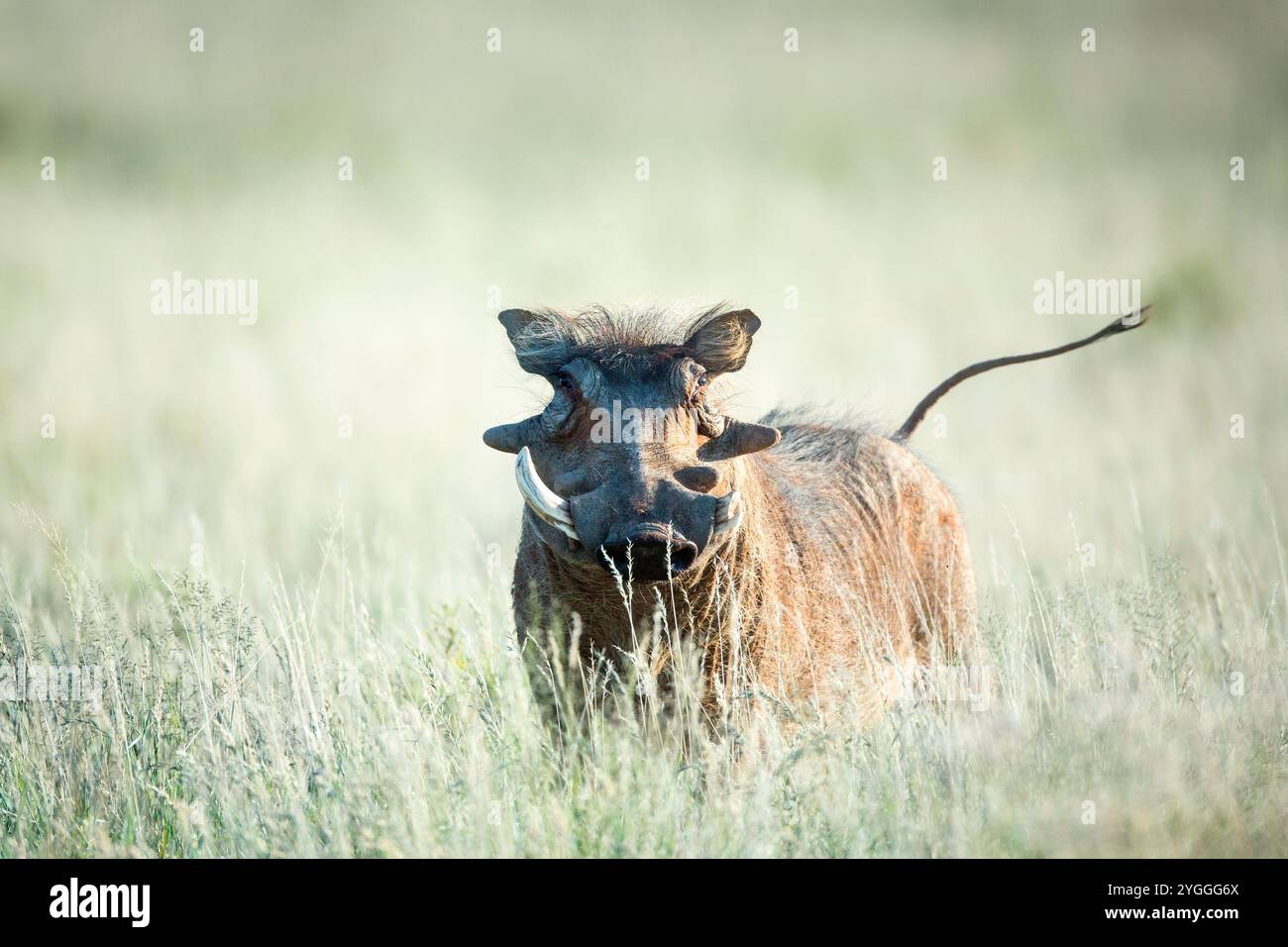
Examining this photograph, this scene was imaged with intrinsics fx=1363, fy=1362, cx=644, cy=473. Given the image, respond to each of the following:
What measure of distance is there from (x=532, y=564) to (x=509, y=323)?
94cm

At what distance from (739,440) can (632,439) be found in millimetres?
457

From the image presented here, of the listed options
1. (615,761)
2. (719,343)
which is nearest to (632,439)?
(719,343)

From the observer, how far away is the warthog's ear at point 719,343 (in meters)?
5.09

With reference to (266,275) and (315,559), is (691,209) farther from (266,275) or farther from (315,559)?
(315,559)

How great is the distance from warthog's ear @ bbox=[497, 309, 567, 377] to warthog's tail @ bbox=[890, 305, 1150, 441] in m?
2.18

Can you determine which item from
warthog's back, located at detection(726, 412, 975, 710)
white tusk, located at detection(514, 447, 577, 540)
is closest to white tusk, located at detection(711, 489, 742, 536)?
Answer: white tusk, located at detection(514, 447, 577, 540)

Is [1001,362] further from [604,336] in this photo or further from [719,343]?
[604,336]

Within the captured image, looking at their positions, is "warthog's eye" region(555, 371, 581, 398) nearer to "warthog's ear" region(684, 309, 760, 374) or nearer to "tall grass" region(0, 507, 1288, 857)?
"warthog's ear" region(684, 309, 760, 374)

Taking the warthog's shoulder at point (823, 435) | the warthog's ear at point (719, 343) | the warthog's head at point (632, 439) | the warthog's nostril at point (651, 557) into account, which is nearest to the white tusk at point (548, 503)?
the warthog's head at point (632, 439)

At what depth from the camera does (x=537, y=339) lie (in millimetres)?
5180

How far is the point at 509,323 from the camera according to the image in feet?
17.4

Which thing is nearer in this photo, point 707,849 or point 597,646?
point 707,849

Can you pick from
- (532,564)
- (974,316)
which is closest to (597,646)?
(532,564)

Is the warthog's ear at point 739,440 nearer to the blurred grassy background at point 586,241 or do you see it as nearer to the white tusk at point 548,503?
the white tusk at point 548,503
